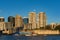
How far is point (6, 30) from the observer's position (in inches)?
7672

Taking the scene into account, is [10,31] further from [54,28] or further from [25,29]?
[54,28]

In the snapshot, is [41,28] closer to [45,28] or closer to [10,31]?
[45,28]

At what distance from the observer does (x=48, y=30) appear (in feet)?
616

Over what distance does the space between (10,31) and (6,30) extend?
9.22 feet

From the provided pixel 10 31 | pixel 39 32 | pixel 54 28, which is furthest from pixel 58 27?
pixel 10 31

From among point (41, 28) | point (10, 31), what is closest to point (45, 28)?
point (41, 28)

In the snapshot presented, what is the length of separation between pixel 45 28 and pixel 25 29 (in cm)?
1333

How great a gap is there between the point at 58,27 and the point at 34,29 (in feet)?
54.5

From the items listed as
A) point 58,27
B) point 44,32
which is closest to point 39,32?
point 44,32

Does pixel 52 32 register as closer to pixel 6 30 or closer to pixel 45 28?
pixel 45 28

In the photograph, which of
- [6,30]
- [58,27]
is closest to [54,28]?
[58,27]

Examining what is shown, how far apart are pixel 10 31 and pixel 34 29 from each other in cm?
1748

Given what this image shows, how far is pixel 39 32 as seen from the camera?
185250mm

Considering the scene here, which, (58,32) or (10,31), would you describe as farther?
(10,31)
